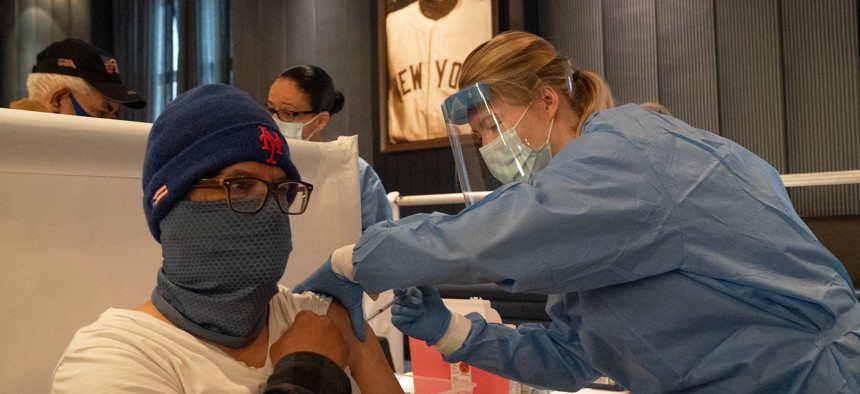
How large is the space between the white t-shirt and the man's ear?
4.79 ft

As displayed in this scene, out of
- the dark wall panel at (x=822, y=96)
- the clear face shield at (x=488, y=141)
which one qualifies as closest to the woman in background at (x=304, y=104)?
the clear face shield at (x=488, y=141)

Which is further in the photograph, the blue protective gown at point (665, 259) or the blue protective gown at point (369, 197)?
the blue protective gown at point (369, 197)

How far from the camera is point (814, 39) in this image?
3.51m

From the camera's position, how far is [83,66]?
231cm

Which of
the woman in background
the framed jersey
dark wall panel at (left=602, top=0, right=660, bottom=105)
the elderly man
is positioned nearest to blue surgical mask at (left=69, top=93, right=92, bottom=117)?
the elderly man

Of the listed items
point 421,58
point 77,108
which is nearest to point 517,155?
point 77,108

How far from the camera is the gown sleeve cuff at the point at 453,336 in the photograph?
1.49m

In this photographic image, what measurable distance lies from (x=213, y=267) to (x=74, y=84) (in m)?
1.51

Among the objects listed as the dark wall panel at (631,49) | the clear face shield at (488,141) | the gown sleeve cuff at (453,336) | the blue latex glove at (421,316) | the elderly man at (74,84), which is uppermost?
the dark wall panel at (631,49)

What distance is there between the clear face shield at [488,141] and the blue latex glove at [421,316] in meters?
0.33

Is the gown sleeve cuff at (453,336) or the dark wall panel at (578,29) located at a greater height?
the dark wall panel at (578,29)

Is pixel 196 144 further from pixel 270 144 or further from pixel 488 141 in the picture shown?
pixel 488 141

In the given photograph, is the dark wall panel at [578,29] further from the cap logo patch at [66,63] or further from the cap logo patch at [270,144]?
the cap logo patch at [270,144]

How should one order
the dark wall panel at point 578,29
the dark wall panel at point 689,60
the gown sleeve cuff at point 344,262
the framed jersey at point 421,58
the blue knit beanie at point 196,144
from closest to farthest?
the blue knit beanie at point 196,144
the gown sleeve cuff at point 344,262
the dark wall panel at point 689,60
the dark wall panel at point 578,29
the framed jersey at point 421,58
